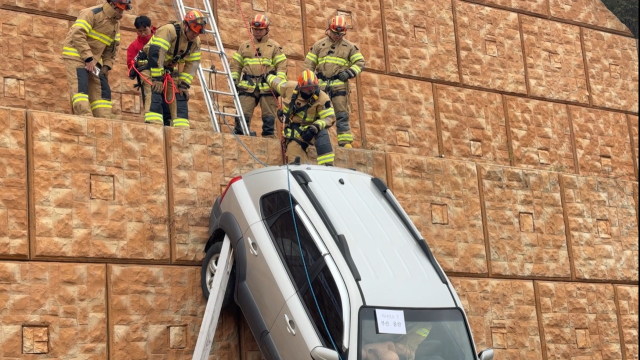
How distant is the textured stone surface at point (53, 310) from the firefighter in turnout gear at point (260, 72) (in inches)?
177

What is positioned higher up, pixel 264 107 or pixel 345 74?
pixel 345 74

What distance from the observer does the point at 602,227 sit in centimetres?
1917

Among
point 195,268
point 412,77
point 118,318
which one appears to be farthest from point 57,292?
point 412,77

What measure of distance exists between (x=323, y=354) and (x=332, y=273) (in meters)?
1.00

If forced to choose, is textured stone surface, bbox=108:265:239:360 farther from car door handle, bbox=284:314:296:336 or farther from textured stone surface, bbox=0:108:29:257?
car door handle, bbox=284:314:296:336

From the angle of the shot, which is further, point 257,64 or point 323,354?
point 257,64

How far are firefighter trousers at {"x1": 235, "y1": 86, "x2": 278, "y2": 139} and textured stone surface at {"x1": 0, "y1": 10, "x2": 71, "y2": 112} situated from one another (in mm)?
2701

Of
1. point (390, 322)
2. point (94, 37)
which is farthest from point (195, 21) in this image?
point (390, 322)

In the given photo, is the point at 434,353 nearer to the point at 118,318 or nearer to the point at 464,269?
the point at 118,318

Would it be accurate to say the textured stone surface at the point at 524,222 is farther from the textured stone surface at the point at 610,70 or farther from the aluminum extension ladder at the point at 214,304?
the aluminum extension ladder at the point at 214,304

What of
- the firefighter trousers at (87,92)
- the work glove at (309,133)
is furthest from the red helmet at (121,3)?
the work glove at (309,133)

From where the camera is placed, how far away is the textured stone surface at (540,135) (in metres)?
21.5

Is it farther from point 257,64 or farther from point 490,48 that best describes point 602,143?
point 257,64

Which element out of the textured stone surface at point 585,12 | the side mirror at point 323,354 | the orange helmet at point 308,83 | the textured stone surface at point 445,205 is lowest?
the side mirror at point 323,354
